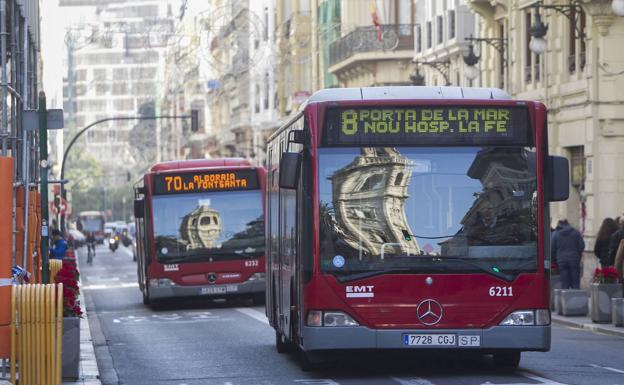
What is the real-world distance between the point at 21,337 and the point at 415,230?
148 inches

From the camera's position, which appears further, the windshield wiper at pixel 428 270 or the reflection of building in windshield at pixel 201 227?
the reflection of building in windshield at pixel 201 227

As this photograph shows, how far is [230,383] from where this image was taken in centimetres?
1655

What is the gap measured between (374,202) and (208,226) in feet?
56.4

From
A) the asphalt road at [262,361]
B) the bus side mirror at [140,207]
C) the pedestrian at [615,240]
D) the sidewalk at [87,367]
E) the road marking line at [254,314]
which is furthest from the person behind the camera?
the bus side mirror at [140,207]

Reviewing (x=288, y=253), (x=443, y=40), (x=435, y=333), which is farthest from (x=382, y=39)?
(x=435, y=333)

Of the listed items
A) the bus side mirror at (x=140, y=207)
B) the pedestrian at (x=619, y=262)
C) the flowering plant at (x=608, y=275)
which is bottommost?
the flowering plant at (x=608, y=275)

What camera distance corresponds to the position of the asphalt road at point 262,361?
1659cm

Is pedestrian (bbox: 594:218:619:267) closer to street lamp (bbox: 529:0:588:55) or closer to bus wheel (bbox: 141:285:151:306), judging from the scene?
street lamp (bbox: 529:0:588:55)

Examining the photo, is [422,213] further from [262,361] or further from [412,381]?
[262,361]

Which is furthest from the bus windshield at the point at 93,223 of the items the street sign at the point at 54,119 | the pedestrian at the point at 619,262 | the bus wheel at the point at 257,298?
the street sign at the point at 54,119

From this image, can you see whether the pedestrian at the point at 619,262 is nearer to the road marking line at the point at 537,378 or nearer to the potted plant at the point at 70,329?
the road marking line at the point at 537,378

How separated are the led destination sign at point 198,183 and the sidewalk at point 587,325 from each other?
6822mm

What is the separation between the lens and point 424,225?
16.0 metres

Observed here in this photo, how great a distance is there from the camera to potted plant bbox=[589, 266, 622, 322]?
2648 cm
